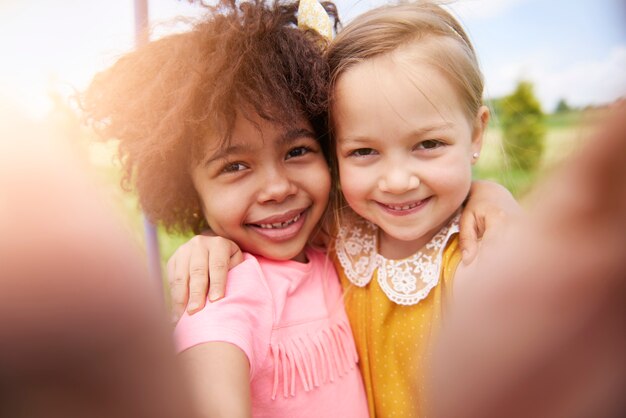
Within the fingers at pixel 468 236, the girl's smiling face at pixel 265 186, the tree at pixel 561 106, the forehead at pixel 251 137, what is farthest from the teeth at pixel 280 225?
the tree at pixel 561 106

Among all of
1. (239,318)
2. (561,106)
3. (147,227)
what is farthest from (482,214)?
(561,106)

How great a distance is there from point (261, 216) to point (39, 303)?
445 millimetres

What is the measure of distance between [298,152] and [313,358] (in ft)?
0.91

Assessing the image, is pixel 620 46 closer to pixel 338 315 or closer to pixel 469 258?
pixel 469 258

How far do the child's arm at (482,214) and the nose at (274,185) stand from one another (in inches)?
9.4

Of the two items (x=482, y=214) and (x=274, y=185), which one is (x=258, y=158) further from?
(x=482, y=214)

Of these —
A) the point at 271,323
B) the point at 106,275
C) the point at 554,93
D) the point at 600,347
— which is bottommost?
the point at 554,93

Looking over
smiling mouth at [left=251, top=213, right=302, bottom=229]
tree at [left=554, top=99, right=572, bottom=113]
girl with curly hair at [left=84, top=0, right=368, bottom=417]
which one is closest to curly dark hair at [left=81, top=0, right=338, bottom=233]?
girl with curly hair at [left=84, top=0, right=368, bottom=417]

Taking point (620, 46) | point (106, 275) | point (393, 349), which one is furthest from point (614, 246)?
point (393, 349)

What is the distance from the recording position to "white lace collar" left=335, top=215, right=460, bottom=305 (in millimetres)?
760

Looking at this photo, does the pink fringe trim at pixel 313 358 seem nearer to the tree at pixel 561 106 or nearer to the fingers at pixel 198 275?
the fingers at pixel 198 275

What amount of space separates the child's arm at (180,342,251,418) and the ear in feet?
1.42

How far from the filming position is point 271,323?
2.29 feet

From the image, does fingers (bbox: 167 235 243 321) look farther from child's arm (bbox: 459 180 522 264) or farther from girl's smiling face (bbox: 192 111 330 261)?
child's arm (bbox: 459 180 522 264)
